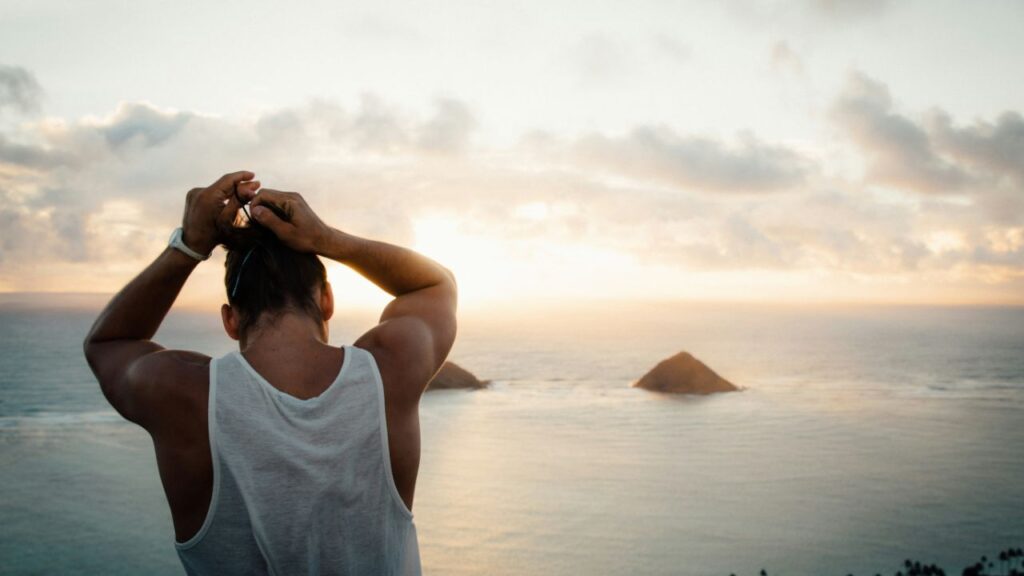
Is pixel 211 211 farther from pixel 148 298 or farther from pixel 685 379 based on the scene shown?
pixel 685 379

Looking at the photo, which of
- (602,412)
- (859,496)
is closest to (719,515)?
(859,496)

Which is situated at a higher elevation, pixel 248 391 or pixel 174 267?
pixel 174 267

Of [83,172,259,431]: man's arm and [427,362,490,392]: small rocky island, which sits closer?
[83,172,259,431]: man's arm

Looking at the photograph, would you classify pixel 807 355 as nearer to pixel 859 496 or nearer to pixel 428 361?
pixel 859 496

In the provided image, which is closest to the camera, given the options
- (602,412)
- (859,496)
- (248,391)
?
(248,391)

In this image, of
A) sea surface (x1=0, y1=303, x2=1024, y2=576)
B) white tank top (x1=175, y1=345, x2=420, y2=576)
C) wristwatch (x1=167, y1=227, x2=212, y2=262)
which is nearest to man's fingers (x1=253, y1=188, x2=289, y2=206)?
wristwatch (x1=167, y1=227, x2=212, y2=262)

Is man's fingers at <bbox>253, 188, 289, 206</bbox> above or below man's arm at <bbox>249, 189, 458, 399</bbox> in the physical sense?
above

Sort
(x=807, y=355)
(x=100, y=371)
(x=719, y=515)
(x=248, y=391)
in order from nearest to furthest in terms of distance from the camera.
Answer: (x=248, y=391), (x=100, y=371), (x=719, y=515), (x=807, y=355)

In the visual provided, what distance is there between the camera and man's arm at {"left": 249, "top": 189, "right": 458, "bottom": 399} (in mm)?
1713

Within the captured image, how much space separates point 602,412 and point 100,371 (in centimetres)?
4307

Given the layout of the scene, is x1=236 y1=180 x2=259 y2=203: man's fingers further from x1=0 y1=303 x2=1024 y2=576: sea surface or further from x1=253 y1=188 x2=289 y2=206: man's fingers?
x1=0 y1=303 x2=1024 y2=576: sea surface

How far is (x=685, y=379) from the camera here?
45.8m

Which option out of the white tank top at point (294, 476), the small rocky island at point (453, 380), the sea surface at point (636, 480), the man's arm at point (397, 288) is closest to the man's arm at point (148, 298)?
the man's arm at point (397, 288)

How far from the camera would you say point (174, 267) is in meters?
1.79
